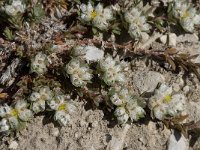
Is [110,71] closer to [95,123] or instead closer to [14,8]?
[95,123]

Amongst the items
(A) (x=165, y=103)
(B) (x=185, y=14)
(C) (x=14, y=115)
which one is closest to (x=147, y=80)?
(A) (x=165, y=103)

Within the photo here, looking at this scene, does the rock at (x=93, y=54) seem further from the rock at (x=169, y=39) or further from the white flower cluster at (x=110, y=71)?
the rock at (x=169, y=39)

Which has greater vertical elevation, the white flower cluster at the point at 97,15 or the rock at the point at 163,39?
the white flower cluster at the point at 97,15

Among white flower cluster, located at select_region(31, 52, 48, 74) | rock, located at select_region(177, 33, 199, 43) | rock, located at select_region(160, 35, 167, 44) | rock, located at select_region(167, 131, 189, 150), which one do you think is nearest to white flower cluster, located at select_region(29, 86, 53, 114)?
white flower cluster, located at select_region(31, 52, 48, 74)

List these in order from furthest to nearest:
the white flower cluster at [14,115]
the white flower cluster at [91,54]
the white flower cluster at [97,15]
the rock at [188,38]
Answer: the rock at [188,38] < the white flower cluster at [97,15] < the white flower cluster at [91,54] < the white flower cluster at [14,115]

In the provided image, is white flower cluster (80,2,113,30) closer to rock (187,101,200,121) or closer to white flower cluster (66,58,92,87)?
white flower cluster (66,58,92,87)

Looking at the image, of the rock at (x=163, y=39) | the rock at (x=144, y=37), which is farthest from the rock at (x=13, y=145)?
the rock at (x=163, y=39)

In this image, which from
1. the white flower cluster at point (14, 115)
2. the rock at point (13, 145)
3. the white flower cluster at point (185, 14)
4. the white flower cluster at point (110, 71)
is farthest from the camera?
the white flower cluster at point (185, 14)

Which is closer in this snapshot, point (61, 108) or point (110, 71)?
point (61, 108)
